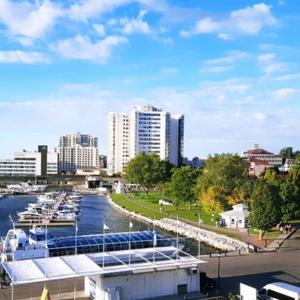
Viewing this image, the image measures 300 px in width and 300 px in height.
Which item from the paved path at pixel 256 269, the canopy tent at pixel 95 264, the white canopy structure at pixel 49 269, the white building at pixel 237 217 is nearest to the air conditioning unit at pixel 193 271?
the canopy tent at pixel 95 264

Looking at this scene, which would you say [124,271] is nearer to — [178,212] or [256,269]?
[256,269]

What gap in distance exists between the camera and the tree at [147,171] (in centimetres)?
12938

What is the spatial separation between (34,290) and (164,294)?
887cm

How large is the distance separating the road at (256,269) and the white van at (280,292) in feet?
10.2

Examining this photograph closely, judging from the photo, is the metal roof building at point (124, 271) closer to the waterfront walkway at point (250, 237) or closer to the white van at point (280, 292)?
the white van at point (280, 292)

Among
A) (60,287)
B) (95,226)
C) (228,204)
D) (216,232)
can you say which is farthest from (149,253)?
(95,226)

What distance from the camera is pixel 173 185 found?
86938 mm

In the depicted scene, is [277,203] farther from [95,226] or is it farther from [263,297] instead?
[95,226]

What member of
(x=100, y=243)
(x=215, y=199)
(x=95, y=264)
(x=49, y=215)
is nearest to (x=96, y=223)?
(x=49, y=215)

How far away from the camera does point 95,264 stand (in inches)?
1201

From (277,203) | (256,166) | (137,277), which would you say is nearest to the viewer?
(137,277)

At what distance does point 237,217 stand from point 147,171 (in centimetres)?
6736

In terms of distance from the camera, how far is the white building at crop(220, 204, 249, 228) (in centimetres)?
6431

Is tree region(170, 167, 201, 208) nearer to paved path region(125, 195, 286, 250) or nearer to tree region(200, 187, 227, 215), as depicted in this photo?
paved path region(125, 195, 286, 250)
